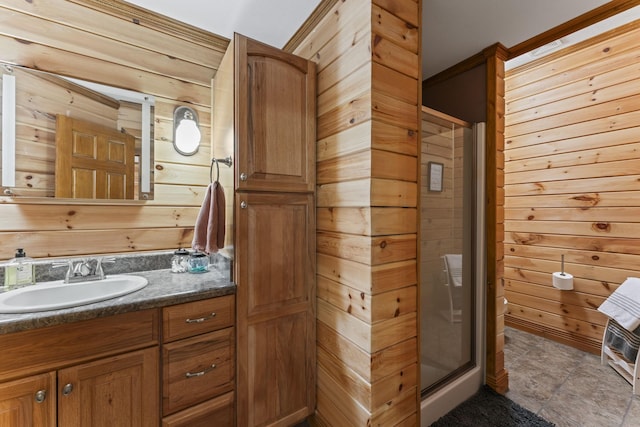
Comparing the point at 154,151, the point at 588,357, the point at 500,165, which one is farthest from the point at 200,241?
the point at 588,357

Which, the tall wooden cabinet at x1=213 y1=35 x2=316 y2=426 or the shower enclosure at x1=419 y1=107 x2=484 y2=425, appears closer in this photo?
the tall wooden cabinet at x1=213 y1=35 x2=316 y2=426

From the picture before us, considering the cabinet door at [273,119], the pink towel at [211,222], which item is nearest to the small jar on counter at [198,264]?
the pink towel at [211,222]

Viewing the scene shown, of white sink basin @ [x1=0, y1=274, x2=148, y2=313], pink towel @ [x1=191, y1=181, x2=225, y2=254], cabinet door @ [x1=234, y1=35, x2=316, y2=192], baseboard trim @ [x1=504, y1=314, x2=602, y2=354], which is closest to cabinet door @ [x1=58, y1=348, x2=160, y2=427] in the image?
white sink basin @ [x1=0, y1=274, x2=148, y2=313]

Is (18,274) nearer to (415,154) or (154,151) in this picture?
(154,151)

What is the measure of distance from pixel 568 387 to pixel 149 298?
2.68 metres

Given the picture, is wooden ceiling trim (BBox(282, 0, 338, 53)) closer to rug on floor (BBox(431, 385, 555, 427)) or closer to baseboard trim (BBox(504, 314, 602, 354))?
rug on floor (BBox(431, 385, 555, 427))

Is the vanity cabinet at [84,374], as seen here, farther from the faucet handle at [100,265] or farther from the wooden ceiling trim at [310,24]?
the wooden ceiling trim at [310,24]

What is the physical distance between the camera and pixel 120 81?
160 cm

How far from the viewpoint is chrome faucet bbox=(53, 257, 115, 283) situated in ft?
4.46

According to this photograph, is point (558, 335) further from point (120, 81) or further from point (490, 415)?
point (120, 81)

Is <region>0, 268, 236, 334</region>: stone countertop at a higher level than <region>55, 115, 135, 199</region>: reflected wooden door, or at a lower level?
lower

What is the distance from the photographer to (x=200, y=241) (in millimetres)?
1389

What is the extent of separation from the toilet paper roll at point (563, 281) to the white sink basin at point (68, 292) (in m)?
3.16

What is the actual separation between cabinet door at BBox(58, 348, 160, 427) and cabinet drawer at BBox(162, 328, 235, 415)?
5 cm
